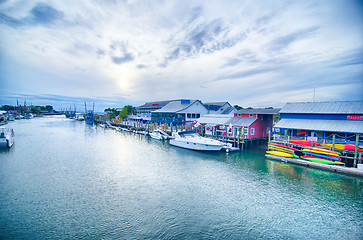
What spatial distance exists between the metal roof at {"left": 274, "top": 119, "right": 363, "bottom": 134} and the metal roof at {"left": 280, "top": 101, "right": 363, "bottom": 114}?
60.0 inches

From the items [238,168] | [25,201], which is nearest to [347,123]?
[238,168]

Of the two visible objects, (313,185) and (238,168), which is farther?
(238,168)

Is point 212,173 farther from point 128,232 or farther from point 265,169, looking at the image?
point 128,232

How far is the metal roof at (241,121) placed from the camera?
1407 inches

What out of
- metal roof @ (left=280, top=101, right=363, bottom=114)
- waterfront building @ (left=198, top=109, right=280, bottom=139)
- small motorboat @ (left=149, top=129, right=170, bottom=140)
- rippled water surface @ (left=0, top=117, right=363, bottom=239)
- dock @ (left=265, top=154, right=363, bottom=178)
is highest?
metal roof @ (left=280, top=101, right=363, bottom=114)

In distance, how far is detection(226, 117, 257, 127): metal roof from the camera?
3573 centimetres

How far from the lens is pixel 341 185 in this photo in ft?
54.6

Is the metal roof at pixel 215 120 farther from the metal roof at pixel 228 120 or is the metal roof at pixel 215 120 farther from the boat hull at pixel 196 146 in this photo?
the boat hull at pixel 196 146

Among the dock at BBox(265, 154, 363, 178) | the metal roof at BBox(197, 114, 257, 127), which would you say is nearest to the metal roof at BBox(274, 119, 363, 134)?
the dock at BBox(265, 154, 363, 178)

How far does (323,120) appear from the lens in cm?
2698

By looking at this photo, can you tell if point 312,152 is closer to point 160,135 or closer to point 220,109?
point 160,135

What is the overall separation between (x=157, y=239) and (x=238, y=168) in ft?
48.3

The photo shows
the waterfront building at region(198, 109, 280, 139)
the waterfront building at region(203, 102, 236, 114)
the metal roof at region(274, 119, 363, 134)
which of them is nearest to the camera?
the metal roof at region(274, 119, 363, 134)

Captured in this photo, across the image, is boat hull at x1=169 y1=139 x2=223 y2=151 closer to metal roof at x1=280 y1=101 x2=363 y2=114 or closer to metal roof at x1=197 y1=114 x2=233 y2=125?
metal roof at x1=197 y1=114 x2=233 y2=125
